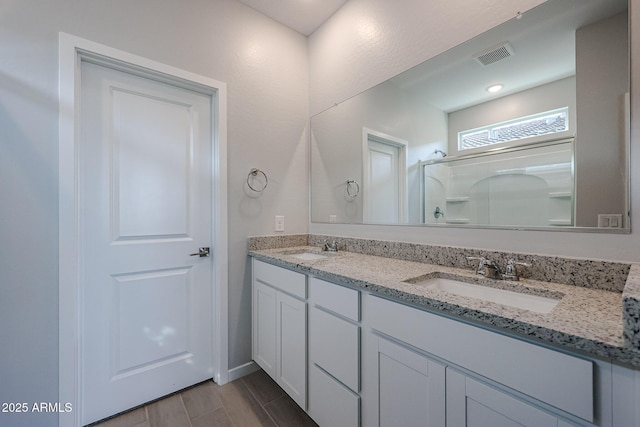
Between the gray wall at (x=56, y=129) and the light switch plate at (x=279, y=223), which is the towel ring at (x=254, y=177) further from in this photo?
the light switch plate at (x=279, y=223)

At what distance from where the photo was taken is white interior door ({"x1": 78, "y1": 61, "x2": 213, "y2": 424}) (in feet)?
4.80

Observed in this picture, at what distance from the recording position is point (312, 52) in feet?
7.48

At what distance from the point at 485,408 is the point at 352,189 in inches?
56.6

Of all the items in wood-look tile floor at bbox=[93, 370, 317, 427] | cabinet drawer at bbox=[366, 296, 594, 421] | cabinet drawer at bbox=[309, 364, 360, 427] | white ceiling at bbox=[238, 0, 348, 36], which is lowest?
wood-look tile floor at bbox=[93, 370, 317, 427]

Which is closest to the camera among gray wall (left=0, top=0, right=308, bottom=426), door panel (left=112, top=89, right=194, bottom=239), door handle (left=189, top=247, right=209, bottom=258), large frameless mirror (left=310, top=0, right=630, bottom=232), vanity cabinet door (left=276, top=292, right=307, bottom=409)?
large frameless mirror (left=310, top=0, right=630, bottom=232)

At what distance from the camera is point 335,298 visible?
1.22 metres

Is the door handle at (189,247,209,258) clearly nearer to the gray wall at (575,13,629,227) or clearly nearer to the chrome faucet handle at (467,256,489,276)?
the chrome faucet handle at (467,256,489,276)

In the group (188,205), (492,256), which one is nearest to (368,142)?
(492,256)

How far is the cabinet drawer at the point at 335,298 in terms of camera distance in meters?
1.12

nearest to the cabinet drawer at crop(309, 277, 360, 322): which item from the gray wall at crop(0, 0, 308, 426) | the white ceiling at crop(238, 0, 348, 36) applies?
the gray wall at crop(0, 0, 308, 426)

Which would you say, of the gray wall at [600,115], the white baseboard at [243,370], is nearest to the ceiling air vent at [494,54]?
the gray wall at [600,115]

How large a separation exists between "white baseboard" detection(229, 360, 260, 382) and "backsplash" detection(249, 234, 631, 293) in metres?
0.85

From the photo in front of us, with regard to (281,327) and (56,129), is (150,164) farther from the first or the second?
(281,327)

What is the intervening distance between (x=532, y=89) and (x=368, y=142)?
0.91 metres
